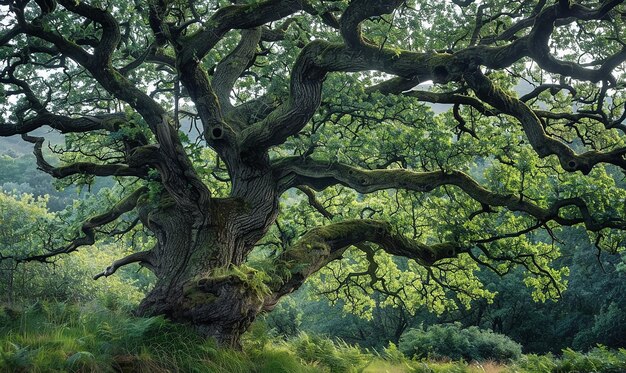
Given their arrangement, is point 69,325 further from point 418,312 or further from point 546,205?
point 418,312

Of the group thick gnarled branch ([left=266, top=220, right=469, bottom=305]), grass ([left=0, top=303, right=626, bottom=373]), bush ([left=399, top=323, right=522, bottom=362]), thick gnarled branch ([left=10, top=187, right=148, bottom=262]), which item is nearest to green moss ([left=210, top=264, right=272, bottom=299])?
thick gnarled branch ([left=266, top=220, right=469, bottom=305])

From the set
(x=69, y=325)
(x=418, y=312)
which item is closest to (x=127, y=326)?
(x=69, y=325)

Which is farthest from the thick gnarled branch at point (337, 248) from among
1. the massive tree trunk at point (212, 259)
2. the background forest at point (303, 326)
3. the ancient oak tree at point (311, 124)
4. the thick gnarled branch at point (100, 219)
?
the thick gnarled branch at point (100, 219)

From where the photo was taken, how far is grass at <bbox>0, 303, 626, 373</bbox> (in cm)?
660

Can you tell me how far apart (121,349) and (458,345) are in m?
17.6

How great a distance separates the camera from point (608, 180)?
11.2 meters

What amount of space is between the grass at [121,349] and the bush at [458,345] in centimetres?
1220

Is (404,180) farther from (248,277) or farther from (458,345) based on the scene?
(458,345)

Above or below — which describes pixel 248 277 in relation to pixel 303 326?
above

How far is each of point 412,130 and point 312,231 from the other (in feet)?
9.46

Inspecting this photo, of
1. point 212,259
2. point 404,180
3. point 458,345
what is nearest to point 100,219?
point 212,259

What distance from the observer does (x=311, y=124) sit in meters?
11.3

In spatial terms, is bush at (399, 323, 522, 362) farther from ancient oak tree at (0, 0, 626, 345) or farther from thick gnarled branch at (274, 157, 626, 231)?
thick gnarled branch at (274, 157, 626, 231)

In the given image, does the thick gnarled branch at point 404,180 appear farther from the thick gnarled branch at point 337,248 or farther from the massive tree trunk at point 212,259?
the thick gnarled branch at point 337,248
